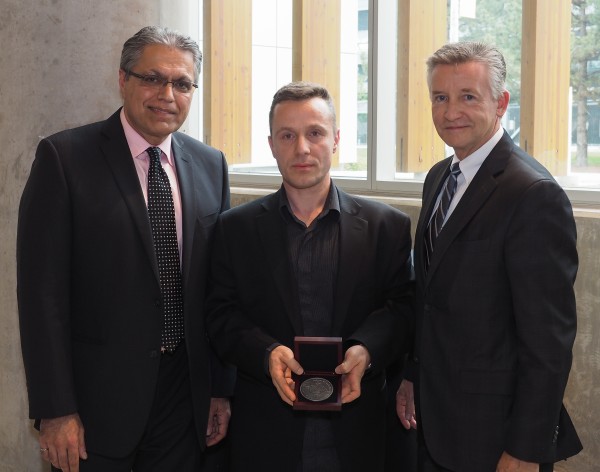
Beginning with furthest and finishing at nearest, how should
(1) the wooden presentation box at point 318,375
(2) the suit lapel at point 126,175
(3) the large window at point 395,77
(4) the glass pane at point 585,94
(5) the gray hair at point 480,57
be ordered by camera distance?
(3) the large window at point 395,77 → (4) the glass pane at point 585,94 → (2) the suit lapel at point 126,175 → (5) the gray hair at point 480,57 → (1) the wooden presentation box at point 318,375

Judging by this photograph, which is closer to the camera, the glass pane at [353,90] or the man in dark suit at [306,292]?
the man in dark suit at [306,292]

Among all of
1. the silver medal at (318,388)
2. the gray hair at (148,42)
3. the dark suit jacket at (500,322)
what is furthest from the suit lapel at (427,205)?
the gray hair at (148,42)

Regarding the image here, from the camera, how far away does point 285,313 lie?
8.27ft

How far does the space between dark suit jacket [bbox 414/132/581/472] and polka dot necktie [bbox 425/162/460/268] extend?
0.12 metres

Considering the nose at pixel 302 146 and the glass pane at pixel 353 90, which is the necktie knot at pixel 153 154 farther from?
the glass pane at pixel 353 90

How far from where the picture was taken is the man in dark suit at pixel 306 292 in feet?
8.27

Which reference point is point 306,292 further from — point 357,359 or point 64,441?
point 64,441

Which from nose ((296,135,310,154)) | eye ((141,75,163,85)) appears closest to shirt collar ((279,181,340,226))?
nose ((296,135,310,154))

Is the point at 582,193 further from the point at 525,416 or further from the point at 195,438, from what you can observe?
the point at 195,438

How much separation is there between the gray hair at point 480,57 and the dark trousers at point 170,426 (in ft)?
4.37

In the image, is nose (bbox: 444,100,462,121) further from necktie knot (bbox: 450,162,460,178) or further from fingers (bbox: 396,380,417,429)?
fingers (bbox: 396,380,417,429)

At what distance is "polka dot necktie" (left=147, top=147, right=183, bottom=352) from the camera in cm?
261

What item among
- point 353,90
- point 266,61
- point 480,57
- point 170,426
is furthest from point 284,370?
point 266,61

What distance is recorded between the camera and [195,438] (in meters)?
2.73
